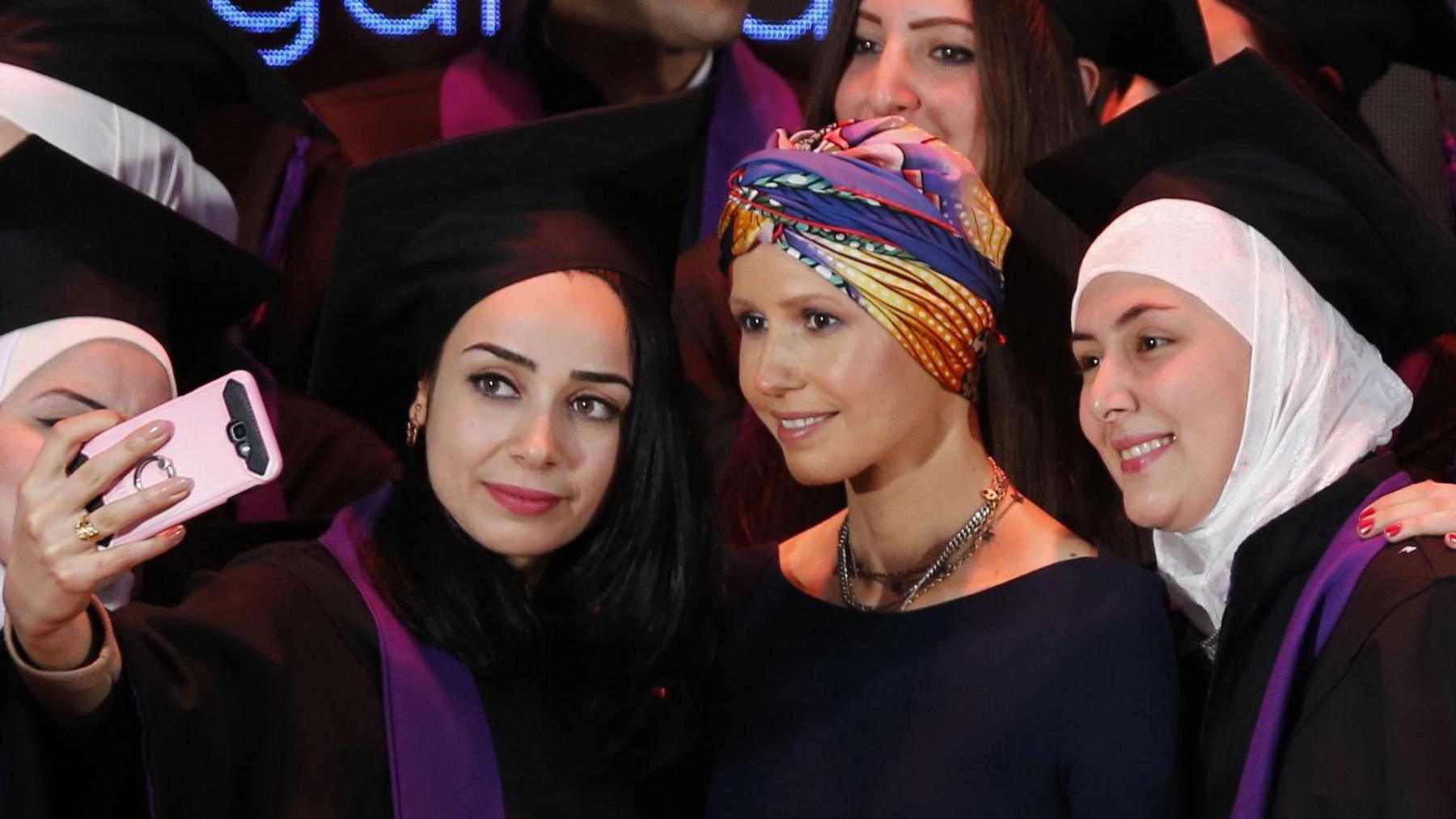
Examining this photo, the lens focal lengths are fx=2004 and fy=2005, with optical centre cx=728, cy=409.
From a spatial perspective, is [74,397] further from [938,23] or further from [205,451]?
[938,23]

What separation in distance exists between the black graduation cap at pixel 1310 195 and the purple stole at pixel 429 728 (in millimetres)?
1233

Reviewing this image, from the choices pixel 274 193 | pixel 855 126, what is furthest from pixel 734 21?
pixel 855 126

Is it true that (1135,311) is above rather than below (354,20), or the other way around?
above

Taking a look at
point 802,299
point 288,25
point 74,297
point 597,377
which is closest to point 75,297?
point 74,297

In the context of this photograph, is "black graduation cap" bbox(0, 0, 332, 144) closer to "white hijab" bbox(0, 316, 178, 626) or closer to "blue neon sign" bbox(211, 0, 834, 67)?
"white hijab" bbox(0, 316, 178, 626)

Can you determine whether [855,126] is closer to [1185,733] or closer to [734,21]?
[1185,733]

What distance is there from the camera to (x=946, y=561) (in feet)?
10.1

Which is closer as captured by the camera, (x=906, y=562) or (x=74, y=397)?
(x=74, y=397)

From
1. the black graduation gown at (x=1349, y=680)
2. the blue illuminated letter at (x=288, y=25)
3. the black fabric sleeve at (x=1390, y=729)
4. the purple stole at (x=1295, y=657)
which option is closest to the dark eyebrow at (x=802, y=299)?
the black graduation gown at (x=1349, y=680)

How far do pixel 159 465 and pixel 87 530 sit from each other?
117 millimetres

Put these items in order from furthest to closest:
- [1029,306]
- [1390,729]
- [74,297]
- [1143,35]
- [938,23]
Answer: [938,23], [1029,306], [1143,35], [74,297], [1390,729]

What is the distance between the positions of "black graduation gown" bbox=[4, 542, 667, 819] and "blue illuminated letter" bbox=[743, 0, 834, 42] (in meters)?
2.15

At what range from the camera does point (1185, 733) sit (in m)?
2.86

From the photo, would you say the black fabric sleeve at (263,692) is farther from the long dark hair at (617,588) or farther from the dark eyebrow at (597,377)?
the dark eyebrow at (597,377)
